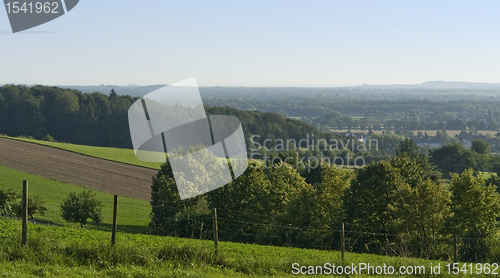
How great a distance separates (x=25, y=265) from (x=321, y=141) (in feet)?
434

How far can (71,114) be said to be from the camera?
118125mm

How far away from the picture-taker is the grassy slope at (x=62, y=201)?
3784 centimetres

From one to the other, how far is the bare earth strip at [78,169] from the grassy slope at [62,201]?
1968 millimetres

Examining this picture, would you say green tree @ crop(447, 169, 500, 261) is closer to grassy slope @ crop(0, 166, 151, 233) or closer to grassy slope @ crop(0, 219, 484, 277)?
grassy slope @ crop(0, 219, 484, 277)

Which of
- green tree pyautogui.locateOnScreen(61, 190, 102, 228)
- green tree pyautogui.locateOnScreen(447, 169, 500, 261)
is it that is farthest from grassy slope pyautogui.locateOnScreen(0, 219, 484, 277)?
green tree pyautogui.locateOnScreen(61, 190, 102, 228)

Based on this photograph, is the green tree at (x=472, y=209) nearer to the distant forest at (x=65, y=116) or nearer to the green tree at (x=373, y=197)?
the green tree at (x=373, y=197)

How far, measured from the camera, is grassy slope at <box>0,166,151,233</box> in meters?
37.8

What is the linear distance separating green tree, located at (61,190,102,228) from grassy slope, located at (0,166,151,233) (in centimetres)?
114

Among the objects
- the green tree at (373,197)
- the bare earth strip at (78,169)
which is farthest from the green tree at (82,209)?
the green tree at (373,197)

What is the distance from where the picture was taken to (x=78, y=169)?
195 feet

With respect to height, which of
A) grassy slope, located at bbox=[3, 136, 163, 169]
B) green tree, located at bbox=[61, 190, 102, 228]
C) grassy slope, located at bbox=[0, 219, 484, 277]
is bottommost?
grassy slope, located at bbox=[3, 136, 163, 169]

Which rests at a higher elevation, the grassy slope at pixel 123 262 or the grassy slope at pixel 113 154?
the grassy slope at pixel 123 262

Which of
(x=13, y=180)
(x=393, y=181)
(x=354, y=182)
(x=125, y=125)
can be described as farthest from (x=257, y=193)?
(x=125, y=125)

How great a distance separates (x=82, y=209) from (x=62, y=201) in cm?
964
